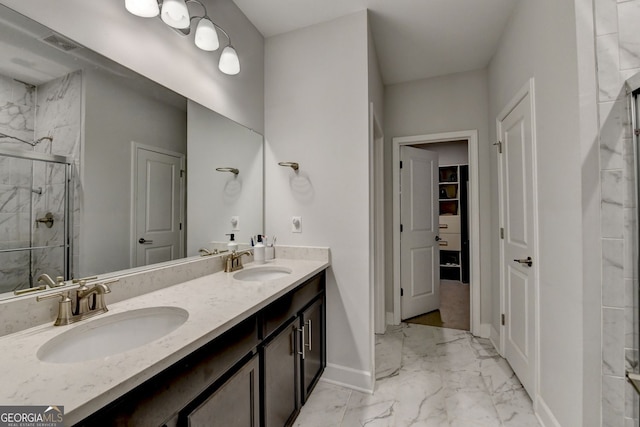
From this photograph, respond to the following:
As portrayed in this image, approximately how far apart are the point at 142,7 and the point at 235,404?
1.74 m

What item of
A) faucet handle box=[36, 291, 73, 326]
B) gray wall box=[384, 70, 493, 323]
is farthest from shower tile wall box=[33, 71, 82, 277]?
gray wall box=[384, 70, 493, 323]

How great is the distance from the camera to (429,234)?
3.23 meters

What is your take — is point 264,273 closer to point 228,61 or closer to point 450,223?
point 228,61

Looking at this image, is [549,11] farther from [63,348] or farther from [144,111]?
[63,348]

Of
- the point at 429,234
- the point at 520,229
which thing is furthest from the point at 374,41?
the point at 429,234

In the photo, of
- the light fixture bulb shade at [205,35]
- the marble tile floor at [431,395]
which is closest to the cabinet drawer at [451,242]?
the marble tile floor at [431,395]

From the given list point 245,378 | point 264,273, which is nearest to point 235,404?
point 245,378

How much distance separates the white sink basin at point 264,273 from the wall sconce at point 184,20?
52.2 inches

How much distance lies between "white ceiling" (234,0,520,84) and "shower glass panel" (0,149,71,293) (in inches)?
65.5

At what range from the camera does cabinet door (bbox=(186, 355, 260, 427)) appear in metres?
0.85

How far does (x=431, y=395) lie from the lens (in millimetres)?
1778

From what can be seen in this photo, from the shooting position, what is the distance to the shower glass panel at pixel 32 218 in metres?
0.87

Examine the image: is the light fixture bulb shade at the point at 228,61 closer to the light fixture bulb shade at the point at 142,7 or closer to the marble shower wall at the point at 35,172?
the light fixture bulb shade at the point at 142,7

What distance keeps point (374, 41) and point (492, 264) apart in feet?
7.89
